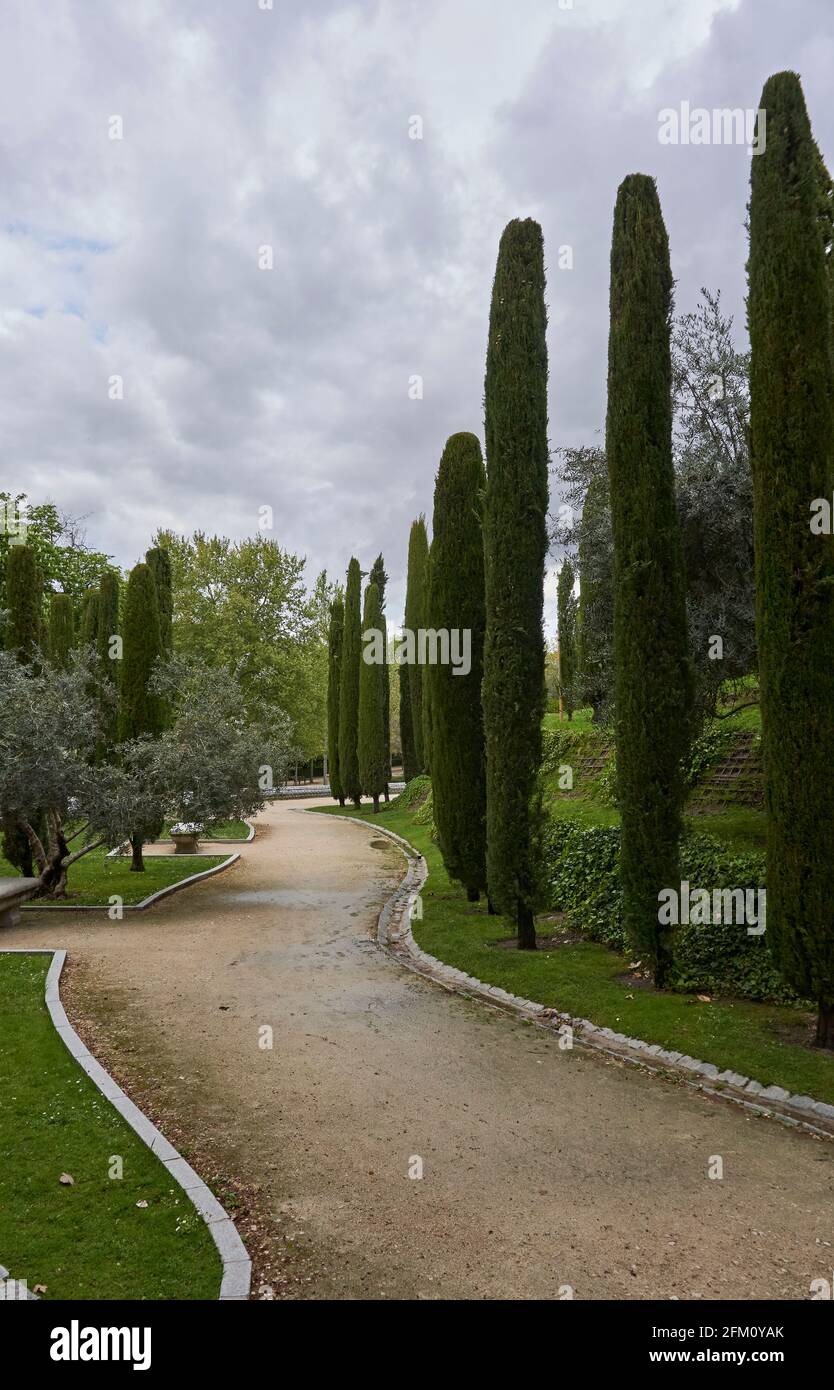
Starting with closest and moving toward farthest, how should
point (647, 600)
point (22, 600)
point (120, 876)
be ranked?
point (647, 600) → point (22, 600) → point (120, 876)

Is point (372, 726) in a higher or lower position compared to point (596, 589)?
lower

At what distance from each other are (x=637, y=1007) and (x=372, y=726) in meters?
25.9

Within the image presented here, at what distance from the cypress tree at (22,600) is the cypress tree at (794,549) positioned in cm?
1471

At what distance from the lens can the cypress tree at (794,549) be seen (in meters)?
6.84

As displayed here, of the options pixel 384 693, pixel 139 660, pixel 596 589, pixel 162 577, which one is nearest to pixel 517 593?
pixel 596 589

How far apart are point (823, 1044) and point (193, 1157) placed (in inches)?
209

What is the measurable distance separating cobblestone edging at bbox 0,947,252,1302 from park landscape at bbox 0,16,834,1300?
0.28ft

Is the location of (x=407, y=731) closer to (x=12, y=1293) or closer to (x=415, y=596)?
(x=415, y=596)

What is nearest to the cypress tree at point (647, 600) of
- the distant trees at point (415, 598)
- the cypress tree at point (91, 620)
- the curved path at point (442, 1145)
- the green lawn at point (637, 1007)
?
the green lawn at point (637, 1007)

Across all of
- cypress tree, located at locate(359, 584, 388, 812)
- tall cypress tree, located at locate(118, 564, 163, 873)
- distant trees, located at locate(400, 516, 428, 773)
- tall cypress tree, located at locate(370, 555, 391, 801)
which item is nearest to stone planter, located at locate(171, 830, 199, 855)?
tall cypress tree, located at locate(118, 564, 163, 873)

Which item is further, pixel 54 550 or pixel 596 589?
pixel 54 550

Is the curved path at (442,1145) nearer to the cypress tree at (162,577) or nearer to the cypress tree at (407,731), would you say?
the cypress tree at (162,577)

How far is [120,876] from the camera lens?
1886 cm

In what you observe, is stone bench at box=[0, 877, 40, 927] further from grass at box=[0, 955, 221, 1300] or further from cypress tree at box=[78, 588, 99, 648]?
cypress tree at box=[78, 588, 99, 648]
